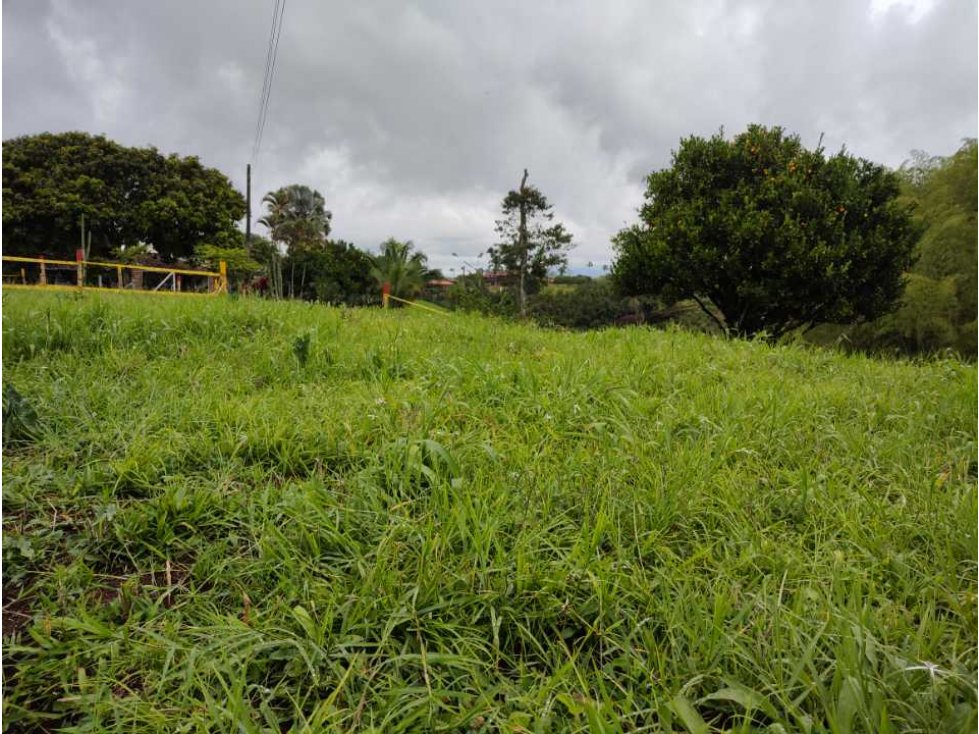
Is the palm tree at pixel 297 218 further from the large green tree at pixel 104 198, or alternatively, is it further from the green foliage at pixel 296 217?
the large green tree at pixel 104 198

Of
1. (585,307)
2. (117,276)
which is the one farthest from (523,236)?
(117,276)

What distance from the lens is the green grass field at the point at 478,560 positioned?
3.76 feet

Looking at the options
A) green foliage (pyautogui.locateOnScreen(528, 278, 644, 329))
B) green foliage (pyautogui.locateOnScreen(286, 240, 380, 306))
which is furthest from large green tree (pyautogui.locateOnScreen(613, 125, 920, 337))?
green foliage (pyautogui.locateOnScreen(286, 240, 380, 306))

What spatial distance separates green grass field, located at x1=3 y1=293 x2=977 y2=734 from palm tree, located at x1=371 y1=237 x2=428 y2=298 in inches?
979

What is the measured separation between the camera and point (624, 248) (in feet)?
45.0

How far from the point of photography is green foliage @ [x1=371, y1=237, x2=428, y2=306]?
2741 centimetres

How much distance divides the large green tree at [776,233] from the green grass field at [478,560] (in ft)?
30.0

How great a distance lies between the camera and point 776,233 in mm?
11008

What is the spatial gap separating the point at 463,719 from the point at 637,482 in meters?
1.15

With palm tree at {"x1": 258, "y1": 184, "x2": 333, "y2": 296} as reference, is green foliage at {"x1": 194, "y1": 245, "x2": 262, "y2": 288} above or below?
below

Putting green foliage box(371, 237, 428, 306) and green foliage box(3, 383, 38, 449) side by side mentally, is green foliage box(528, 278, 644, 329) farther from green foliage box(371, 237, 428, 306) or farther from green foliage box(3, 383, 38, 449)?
green foliage box(3, 383, 38, 449)

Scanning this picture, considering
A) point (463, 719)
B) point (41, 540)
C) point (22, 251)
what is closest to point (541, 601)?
point (463, 719)

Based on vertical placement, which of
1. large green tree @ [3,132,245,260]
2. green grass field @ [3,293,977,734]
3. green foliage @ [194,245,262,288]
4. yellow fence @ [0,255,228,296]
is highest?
large green tree @ [3,132,245,260]

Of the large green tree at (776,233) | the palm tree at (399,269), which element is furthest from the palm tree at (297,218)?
the large green tree at (776,233)
